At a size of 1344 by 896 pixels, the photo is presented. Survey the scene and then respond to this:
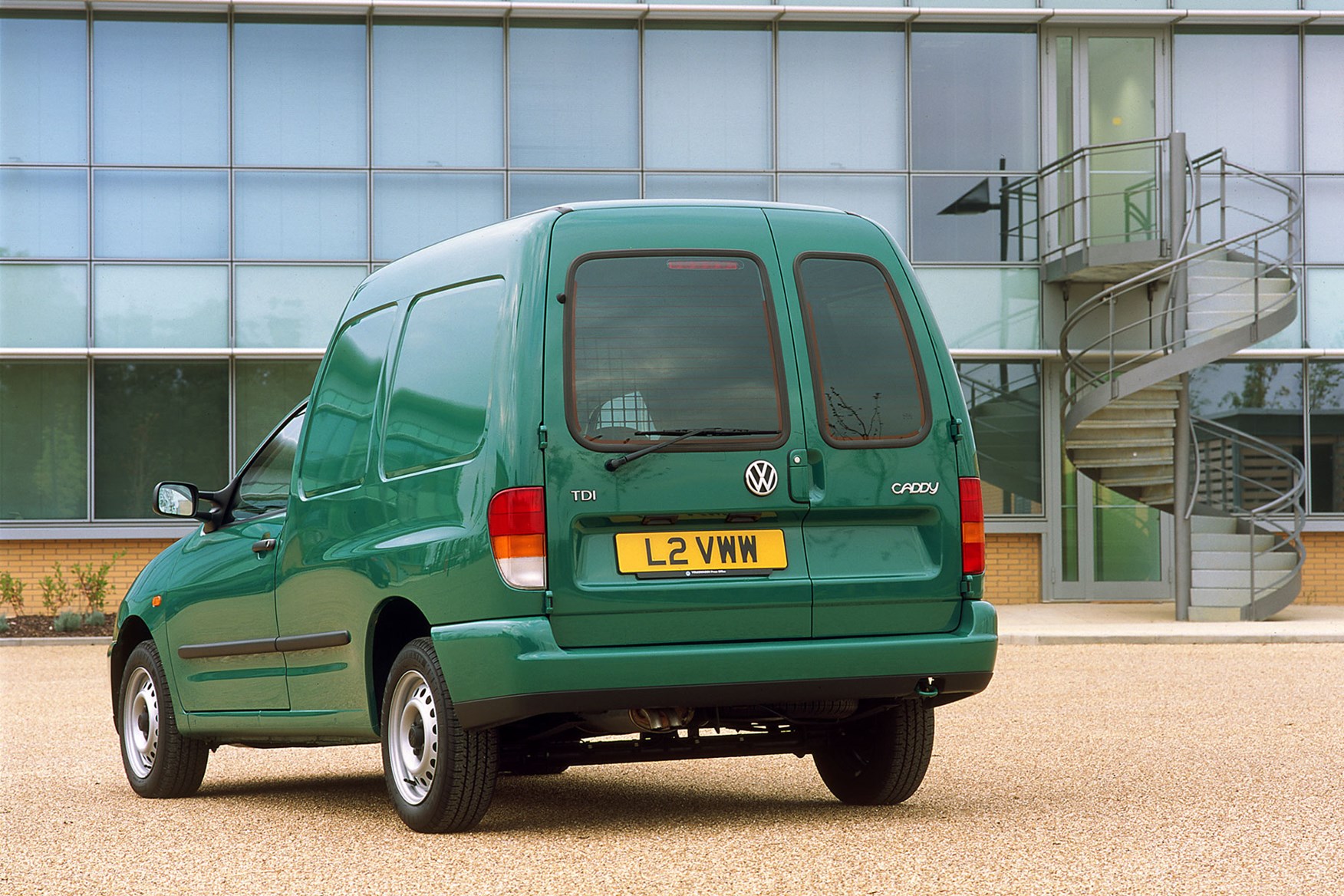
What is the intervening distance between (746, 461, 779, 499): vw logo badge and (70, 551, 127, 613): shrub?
635 inches

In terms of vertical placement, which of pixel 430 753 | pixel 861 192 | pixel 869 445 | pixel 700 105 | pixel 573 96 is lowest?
pixel 430 753

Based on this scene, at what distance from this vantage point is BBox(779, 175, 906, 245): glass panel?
22.5 m

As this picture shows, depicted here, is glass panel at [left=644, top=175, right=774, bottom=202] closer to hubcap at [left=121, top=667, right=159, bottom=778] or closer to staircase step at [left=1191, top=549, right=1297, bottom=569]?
staircase step at [left=1191, top=549, right=1297, bottom=569]

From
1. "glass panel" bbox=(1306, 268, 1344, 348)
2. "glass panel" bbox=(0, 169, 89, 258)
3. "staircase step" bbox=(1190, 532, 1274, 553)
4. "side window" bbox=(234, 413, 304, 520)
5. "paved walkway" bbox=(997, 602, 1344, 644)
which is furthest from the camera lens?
"glass panel" bbox=(1306, 268, 1344, 348)

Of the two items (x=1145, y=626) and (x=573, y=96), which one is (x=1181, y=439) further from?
(x=573, y=96)

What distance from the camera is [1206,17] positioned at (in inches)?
900

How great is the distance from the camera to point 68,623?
64.5 ft

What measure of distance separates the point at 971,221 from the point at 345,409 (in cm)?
1698

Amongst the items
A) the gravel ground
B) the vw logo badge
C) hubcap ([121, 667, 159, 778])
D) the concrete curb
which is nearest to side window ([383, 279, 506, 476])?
the vw logo badge

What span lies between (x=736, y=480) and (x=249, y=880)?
197cm

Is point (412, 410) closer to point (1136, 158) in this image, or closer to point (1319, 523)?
point (1136, 158)

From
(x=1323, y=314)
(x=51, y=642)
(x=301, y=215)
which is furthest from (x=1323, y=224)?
(x=51, y=642)

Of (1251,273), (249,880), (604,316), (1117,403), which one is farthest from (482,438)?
(1251,273)

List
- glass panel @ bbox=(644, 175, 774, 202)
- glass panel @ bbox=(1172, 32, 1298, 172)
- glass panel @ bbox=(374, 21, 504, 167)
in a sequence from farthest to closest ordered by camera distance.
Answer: glass panel @ bbox=(1172, 32, 1298, 172)
glass panel @ bbox=(644, 175, 774, 202)
glass panel @ bbox=(374, 21, 504, 167)
